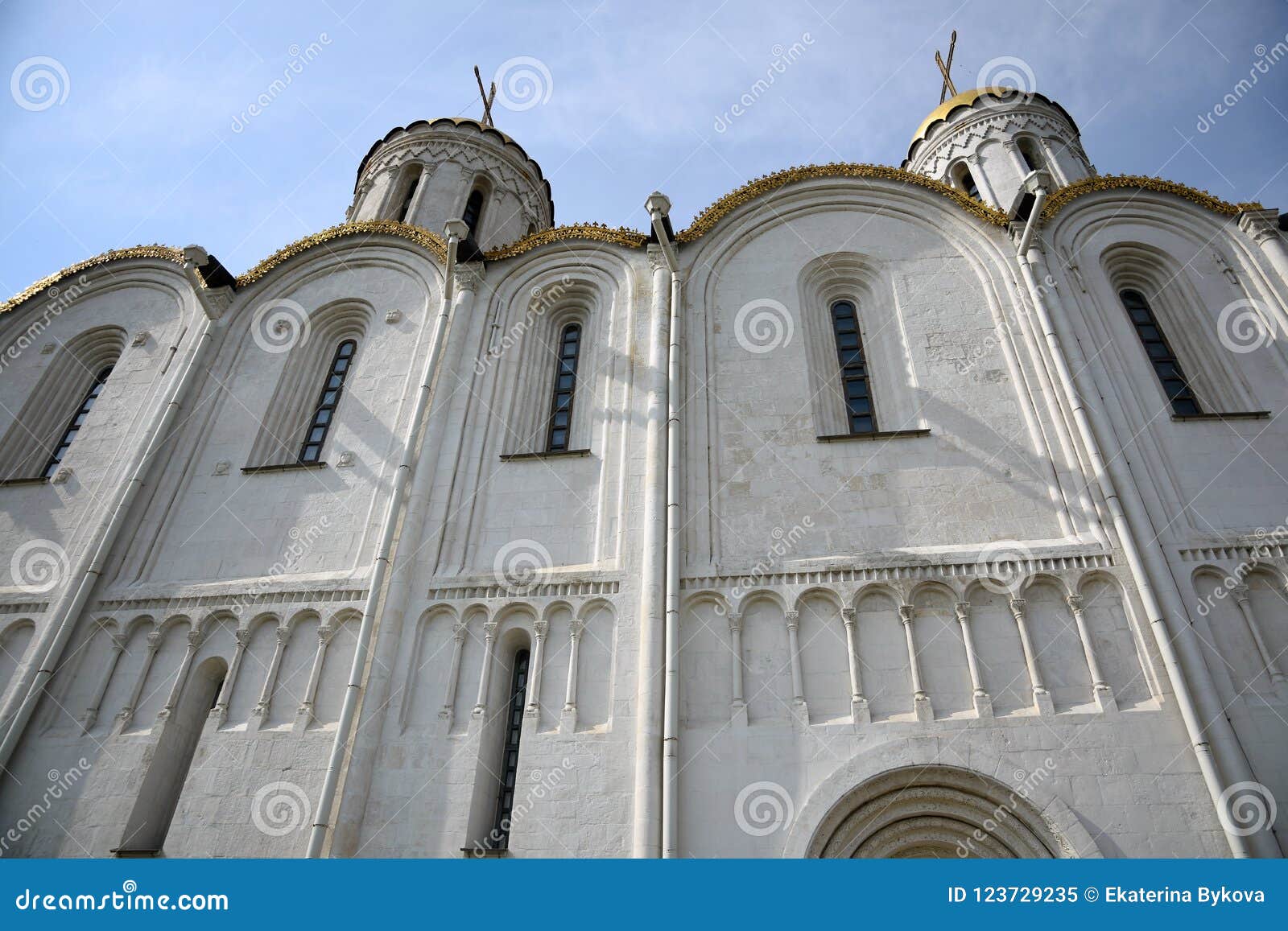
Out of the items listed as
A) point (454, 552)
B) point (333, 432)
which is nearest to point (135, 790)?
point (454, 552)

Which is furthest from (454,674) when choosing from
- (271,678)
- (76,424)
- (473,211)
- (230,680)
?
(473,211)

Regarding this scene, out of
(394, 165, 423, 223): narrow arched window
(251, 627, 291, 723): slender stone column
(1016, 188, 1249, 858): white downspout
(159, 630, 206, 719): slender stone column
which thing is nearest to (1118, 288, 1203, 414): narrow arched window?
(1016, 188, 1249, 858): white downspout

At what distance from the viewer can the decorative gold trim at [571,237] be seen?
Result: 47.1 feet

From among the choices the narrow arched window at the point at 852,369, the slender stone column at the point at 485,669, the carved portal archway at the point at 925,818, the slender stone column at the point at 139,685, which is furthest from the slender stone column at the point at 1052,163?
the slender stone column at the point at 139,685

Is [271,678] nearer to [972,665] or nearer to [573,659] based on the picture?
[573,659]

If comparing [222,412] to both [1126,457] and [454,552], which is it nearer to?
[454,552]

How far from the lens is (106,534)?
11.4m

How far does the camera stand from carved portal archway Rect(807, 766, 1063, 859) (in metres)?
8.32

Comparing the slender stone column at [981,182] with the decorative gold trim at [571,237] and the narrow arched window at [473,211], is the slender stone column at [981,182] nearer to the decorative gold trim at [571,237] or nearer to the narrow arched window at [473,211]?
the decorative gold trim at [571,237]

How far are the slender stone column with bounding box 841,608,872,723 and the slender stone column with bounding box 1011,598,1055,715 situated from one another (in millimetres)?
1710

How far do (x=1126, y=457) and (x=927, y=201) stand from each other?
5997mm

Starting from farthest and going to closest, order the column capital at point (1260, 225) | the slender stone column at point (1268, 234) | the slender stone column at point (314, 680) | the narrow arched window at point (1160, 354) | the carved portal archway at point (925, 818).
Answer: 1. the column capital at point (1260, 225)
2. the slender stone column at point (1268, 234)
3. the narrow arched window at point (1160, 354)
4. the slender stone column at point (314, 680)
5. the carved portal archway at point (925, 818)

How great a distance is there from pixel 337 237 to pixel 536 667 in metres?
9.94

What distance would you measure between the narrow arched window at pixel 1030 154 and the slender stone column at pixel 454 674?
15408 millimetres
